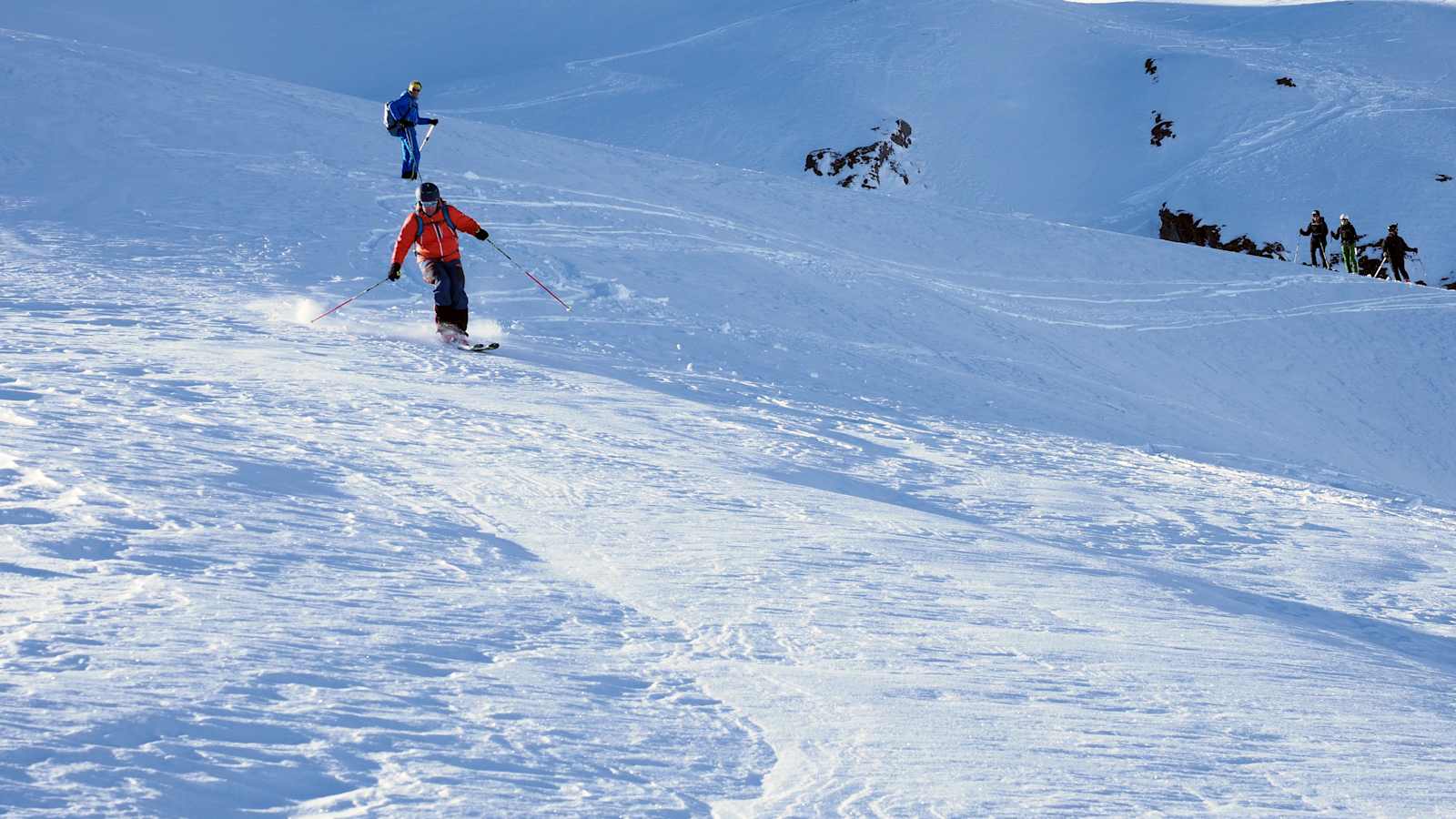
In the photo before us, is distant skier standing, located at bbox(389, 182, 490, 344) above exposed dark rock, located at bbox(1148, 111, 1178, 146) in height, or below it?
below

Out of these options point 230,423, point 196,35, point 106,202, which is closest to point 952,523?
point 230,423

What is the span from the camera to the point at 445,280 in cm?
1034

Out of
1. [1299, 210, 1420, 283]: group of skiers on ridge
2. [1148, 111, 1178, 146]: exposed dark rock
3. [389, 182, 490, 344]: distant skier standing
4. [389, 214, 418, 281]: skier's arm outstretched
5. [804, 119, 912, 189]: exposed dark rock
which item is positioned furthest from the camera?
[1148, 111, 1178, 146]: exposed dark rock

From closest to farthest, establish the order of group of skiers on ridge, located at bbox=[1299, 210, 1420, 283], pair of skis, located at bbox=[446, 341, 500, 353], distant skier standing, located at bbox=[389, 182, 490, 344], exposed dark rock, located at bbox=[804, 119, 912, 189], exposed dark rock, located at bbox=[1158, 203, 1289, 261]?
1. pair of skis, located at bbox=[446, 341, 500, 353]
2. distant skier standing, located at bbox=[389, 182, 490, 344]
3. group of skiers on ridge, located at bbox=[1299, 210, 1420, 283]
4. exposed dark rock, located at bbox=[1158, 203, 1289, 261]
5. exposed dark rock, located at bbox=[804, 119, 912, 189]

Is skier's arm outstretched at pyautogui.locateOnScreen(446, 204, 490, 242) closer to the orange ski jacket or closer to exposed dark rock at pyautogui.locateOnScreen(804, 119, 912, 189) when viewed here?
the orange ski jacket

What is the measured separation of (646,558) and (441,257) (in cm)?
626

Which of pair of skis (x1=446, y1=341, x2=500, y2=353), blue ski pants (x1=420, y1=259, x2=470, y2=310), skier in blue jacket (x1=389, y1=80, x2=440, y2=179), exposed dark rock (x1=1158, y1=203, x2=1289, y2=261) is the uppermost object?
exposed dark rock (x1=1158, y1=203, x2=1289, y2=261)

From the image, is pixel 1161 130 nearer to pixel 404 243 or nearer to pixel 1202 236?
pixel 1202 236

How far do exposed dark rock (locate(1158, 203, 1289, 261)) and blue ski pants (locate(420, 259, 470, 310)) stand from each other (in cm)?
2364

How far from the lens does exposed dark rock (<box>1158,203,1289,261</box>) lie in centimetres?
3128

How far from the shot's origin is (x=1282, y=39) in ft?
149

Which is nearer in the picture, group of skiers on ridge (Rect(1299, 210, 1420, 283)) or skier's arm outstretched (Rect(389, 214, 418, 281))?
skier's arm outstretched (Rect(389, 214, 418, 281))

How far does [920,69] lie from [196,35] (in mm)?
37879

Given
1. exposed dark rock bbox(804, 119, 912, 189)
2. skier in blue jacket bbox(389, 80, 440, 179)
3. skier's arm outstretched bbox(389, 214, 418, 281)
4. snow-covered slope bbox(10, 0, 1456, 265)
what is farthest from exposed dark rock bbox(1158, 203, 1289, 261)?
skier's arm outstretched bbox(389, 214, 418, 281)
